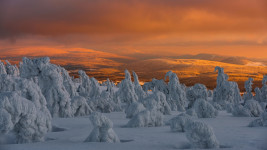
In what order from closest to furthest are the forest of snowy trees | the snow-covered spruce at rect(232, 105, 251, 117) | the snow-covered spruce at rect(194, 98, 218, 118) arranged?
the forest of snowy trees
the snow-covered spruce at rect(194, 98, 218, 118)
the snow-covered spruce at rect(232, 105, 251, 117)

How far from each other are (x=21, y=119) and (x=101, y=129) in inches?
120

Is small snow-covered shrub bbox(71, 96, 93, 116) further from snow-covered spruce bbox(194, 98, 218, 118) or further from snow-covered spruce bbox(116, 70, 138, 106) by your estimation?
snow-covered spruce bbox(116, 70, 138, 106)

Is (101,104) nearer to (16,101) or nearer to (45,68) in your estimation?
(45,68)

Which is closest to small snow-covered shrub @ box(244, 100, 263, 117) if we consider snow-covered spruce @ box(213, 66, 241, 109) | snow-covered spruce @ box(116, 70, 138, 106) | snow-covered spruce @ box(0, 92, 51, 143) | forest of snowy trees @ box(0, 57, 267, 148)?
forest of snowy trees @ box(0, 57, 267, 148)

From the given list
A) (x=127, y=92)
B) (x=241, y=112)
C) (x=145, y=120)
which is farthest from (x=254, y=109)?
(x=127, y=92)

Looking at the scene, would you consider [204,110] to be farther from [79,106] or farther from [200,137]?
[200,137]

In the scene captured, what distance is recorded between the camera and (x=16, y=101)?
10641 millimetres

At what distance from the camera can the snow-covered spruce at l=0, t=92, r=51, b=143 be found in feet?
32.9

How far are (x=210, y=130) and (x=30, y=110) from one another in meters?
6.76

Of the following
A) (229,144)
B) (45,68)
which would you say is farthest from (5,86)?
(229,144)

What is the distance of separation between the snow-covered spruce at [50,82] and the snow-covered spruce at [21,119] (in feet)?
34.8

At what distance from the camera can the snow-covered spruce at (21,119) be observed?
10.0m

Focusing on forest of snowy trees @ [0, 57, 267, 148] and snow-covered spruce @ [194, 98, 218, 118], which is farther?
snow-covered spruce @ [194, 98, 218, 118]

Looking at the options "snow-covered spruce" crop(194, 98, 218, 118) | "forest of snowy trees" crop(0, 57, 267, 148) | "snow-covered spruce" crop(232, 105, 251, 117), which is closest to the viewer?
"forest of snowy trees" crop(0, 57, 267, 148)
